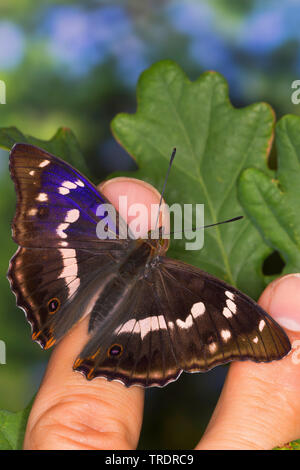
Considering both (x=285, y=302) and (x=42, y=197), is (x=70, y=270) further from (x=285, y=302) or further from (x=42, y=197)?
(x=285, y=302)

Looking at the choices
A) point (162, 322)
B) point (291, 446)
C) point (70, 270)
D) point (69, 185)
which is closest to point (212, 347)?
point (162, 322)

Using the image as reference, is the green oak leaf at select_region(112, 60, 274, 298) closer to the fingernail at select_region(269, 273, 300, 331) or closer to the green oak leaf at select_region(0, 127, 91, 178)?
the green oak leaf at select_region(0, 127, 91, 178)

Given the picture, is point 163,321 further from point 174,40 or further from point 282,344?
point 174,40

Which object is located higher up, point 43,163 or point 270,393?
point 43,163

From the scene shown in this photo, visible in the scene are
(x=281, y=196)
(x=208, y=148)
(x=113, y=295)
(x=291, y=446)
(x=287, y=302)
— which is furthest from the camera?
(x=208, y=148)

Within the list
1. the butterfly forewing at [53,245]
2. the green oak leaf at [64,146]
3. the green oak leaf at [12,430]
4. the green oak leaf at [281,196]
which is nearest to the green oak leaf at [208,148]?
the green oak leaf at [281,196]

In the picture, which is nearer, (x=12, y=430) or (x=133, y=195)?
(x=12, y=430)

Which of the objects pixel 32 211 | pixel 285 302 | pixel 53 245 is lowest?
pixel 285 302

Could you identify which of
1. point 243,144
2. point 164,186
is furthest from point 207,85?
point 164,186
